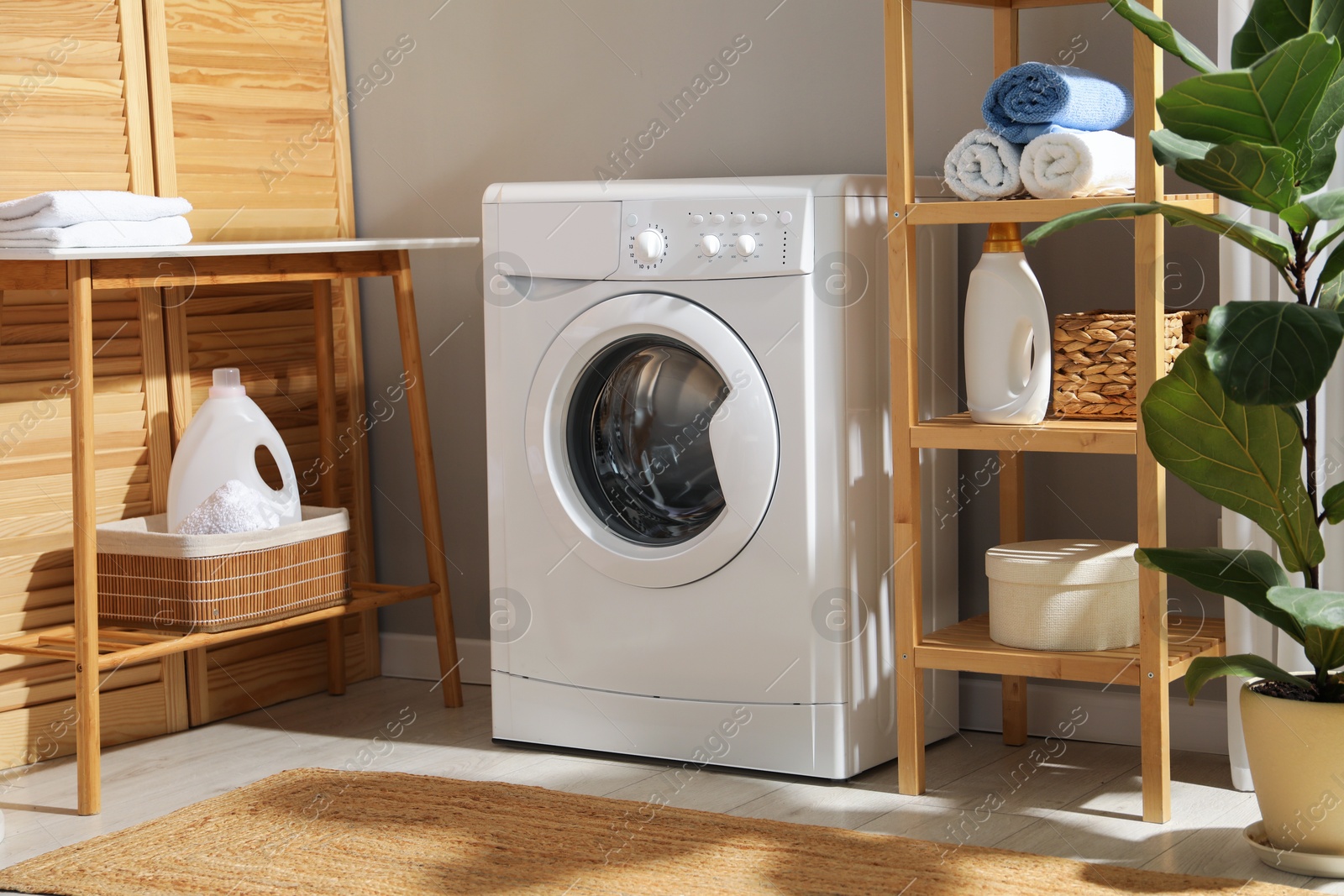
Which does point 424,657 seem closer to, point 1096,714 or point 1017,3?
point 1096,714

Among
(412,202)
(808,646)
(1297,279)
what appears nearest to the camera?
(1297,279)

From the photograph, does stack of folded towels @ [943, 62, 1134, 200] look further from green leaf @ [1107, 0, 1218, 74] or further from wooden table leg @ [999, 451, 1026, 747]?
wooden table leg @ [999, 451, 1026, 747]

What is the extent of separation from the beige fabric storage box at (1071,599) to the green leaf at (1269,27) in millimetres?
682

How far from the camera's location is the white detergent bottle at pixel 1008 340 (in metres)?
2.02

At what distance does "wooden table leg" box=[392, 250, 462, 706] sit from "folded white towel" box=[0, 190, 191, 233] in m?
0.56

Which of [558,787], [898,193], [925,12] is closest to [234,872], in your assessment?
[558,787]

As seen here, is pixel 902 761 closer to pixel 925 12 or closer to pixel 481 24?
pixel 925 12

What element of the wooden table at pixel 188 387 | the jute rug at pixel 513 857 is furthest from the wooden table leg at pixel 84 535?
the jute rug at pixel 513 857

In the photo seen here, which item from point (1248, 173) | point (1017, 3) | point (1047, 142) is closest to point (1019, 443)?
point (1047, 142)

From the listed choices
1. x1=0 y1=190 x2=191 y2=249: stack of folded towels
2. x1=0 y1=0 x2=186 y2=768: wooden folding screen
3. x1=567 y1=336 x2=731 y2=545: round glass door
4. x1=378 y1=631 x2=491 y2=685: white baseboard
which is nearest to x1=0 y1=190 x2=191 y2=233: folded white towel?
x1=0 y1=190 x2=191 y2=249: stack of folded towels

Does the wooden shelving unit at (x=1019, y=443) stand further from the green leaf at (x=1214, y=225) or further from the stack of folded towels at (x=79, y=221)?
the stack of folded towels at (x=79, y=221)

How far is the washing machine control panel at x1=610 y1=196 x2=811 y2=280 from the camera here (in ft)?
6.79

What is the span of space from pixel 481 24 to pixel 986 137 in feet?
4.03

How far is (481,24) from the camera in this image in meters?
2.81
